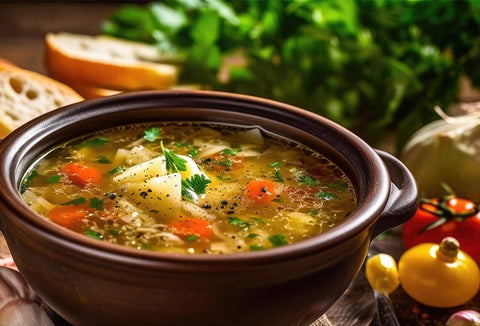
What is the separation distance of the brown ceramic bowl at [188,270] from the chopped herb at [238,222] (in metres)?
0.26

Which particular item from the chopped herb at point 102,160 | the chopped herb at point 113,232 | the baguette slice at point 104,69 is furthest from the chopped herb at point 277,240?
the baguette slice at point 104,69

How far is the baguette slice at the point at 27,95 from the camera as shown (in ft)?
9.53

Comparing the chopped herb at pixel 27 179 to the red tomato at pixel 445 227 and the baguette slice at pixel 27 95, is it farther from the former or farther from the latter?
the red tomato at pixel 445 227

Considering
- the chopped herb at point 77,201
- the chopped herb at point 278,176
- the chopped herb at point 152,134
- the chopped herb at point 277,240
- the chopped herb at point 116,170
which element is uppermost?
the chopped herb at point 77,201

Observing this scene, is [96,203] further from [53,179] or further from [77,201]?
[53,179]

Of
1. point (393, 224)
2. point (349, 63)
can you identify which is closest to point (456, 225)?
point (393, 224)

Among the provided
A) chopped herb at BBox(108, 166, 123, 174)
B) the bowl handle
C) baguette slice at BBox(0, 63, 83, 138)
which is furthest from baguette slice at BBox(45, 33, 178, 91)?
the bowl handle

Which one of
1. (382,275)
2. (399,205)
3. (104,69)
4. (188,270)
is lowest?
(104,69)

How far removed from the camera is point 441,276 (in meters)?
2.32

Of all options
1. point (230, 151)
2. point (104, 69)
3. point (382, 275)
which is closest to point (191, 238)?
point (230, 151)

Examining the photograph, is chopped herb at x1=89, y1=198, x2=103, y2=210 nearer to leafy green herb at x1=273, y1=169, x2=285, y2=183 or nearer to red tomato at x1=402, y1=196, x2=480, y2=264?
leafy green herb at x1=273, y1=169, x2=285, y2=183

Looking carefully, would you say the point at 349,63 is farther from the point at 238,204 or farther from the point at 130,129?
the point at 238,204

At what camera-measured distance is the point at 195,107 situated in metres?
2.26

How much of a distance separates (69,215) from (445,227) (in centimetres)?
143
